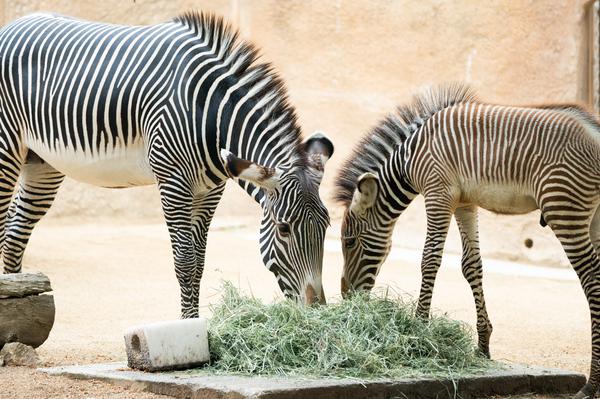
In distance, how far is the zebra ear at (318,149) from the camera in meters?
6.23

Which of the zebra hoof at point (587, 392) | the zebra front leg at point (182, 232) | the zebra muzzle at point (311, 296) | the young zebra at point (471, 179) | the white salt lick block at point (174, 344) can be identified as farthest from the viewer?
the zebra front leg at point (182, 232)

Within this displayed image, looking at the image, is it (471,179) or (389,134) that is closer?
(471,179)

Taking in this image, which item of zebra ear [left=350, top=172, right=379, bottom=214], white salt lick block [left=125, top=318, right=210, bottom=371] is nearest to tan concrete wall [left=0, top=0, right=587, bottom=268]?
zebra ear [left=350, top=172, right=379, bottom=214]

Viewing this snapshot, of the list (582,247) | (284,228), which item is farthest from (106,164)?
(582,247)

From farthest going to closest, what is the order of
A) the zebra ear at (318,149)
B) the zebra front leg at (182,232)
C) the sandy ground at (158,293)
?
1. the sandy ground at (158,293)
2. the zebra front leg at (182,232)
3. the zebra ear at (318,149)

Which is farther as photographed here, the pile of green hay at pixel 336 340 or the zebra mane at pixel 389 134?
the zebra mane at pixel 389 134

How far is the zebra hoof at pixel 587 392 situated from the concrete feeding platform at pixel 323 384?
0.71 ft

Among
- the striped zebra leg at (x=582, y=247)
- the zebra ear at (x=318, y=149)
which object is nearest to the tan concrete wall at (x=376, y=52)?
the striped zebra leg at (x=582, y=247)

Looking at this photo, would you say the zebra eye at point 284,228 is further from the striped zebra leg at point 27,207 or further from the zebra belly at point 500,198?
the striped zebra leg at point 27,207

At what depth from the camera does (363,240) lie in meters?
7.33

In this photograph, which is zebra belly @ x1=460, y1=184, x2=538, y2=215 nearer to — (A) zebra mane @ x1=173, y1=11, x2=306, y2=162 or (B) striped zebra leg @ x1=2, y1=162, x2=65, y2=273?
(A) zebra mane @ x1=173, y1=11, x2=306, y2=162

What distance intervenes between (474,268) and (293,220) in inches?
76.1

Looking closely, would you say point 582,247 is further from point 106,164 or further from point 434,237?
point 106,164

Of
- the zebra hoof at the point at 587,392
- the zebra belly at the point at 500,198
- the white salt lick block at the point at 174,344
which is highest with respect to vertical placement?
the zebra belly at the point at 500,198
